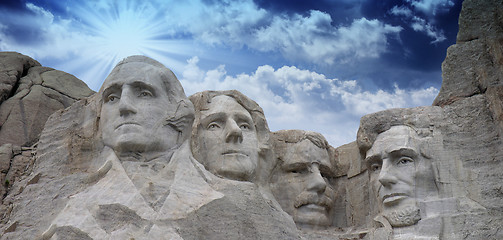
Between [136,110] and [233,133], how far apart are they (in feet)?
4.96

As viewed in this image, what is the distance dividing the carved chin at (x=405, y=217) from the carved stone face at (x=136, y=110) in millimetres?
2935

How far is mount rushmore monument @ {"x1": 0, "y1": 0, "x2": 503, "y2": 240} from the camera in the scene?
7.61 m

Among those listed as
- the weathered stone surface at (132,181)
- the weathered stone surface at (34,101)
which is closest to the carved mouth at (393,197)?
the weathered stone surface at (132,181)

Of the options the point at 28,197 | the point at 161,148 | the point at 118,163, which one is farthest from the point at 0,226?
the point at 161,148

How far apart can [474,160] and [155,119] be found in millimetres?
4073

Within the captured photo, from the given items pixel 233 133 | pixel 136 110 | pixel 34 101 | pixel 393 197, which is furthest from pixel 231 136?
pixel 34 101

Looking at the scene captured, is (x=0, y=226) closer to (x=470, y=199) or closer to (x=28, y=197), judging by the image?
(x=28, y=197)

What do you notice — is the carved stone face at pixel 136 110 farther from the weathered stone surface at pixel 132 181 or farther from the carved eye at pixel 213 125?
the carved eye at pixel 213 125

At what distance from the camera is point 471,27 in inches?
392

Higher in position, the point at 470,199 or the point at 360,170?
the point at 360,170

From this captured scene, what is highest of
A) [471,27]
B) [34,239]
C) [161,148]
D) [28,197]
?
[471,27]

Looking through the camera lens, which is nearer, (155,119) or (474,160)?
(155,119)

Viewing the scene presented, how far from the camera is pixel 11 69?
435 inches

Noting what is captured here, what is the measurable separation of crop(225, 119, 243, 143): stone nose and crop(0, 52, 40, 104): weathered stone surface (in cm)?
363
